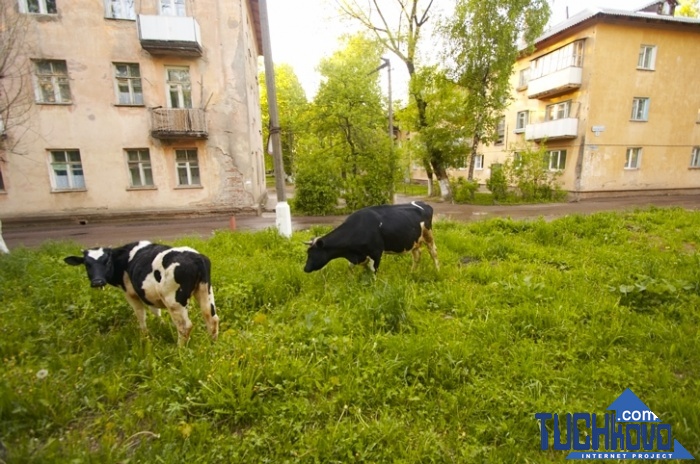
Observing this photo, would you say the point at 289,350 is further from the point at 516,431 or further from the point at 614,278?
the point at 614,278

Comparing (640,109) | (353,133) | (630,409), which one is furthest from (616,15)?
(630,409)

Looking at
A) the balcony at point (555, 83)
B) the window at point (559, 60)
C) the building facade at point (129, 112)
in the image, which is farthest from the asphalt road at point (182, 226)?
the window at point (559, 60)

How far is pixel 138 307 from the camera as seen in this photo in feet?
12.7

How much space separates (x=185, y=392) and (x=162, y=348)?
1002 mm

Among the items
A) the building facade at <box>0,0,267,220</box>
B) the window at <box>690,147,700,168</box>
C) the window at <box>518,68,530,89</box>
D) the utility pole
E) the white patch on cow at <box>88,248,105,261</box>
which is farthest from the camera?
the window at <box>518,68,530,89</box>

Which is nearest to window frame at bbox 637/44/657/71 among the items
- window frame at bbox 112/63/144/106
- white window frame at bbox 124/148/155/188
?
window frame at bbox 112/63/144/106

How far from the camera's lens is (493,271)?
5766mm

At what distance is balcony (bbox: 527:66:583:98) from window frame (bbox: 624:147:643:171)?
5227 millimetres

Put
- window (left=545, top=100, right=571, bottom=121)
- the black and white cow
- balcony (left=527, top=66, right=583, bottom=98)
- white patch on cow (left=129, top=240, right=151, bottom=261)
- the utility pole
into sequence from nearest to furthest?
1. the black and white cow
2. white patch on cow (left=129, top=240, right=151, bottom=261)
3. the utility pole
4. balcony (left=527, top=66, right=583, bottom=98)
5. window (left=545, top=100, right=571, bottom=121)

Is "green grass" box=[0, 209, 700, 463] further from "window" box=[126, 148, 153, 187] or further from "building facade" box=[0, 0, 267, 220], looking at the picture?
"window" box=[126, 148, 153, 187]

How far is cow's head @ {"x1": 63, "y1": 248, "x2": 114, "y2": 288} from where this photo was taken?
354 cm

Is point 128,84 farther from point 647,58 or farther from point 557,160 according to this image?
point 647,58

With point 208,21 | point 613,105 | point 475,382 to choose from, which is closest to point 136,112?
point 208,21

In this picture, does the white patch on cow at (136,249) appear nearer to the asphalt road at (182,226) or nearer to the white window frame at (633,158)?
Result: the asphalt road at (182,226)
